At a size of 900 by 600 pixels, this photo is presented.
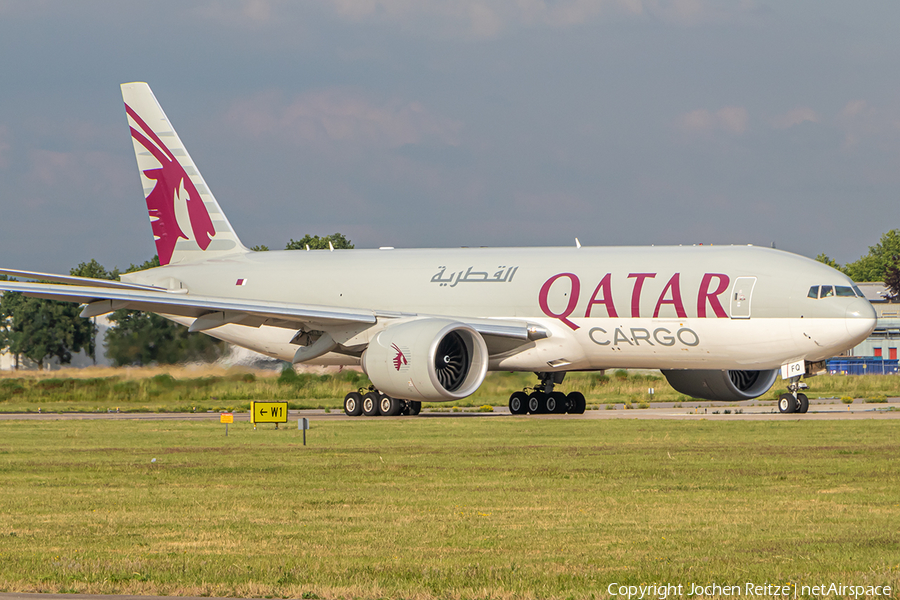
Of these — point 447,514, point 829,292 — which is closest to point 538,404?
point 829,292

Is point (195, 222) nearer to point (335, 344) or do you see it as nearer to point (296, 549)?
point (335, 344)

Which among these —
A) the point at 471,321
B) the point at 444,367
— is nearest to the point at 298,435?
the point at 444,367

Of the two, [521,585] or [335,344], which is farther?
[335,344]

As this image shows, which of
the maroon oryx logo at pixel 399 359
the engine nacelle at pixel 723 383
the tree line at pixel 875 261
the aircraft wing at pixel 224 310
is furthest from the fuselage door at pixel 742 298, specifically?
the tree line at pixel 875 261

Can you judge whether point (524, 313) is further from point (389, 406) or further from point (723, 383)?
point (723, 383)

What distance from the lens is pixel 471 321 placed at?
109 ft

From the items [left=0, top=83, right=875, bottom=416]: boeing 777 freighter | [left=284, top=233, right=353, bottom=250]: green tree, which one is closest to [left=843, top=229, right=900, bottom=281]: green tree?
[left=284, top=233, right=353, bottom=250]: green tree

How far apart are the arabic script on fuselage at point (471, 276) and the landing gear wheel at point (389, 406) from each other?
11.9 feet

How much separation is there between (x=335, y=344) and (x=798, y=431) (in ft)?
41.5

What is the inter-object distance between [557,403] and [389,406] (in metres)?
4.60

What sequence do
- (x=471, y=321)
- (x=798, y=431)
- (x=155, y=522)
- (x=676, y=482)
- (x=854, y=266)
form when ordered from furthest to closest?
(x=854, y=266) < (x=471, y=321) < (x=798, y=431) < (x=676, y=482) < (x=155, y=522)

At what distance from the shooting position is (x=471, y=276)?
34.6 m

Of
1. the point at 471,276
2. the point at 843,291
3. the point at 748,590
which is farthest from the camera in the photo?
the point at 471,276

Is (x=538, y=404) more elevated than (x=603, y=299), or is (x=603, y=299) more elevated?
(x=603, y=299)
